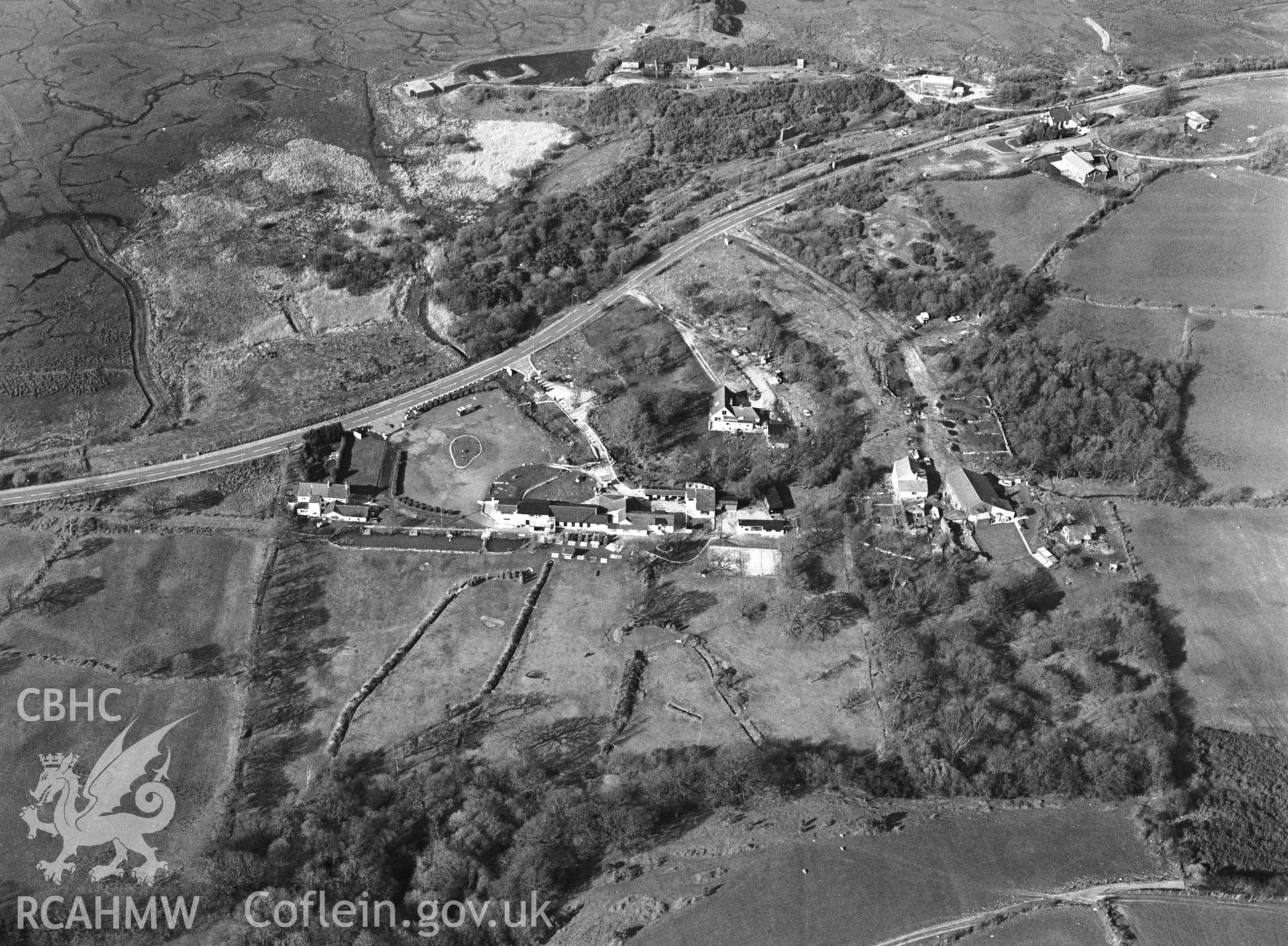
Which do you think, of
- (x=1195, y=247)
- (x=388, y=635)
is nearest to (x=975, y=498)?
(x=1195, y=247)

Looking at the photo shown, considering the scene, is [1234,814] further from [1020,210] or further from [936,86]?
[936,86]

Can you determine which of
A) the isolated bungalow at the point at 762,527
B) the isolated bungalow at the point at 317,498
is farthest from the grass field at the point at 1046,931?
the isolated bungalow at the point at 317,498

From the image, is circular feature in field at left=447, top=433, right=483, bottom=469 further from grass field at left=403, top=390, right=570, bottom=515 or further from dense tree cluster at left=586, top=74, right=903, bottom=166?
dense tree cluster at left=586, top=74, right=903, bottom=166

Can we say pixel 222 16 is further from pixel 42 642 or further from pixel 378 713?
pixel 378 713

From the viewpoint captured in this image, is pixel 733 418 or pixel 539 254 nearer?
pixel 733 418

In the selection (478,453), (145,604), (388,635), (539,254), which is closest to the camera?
(388,635)
